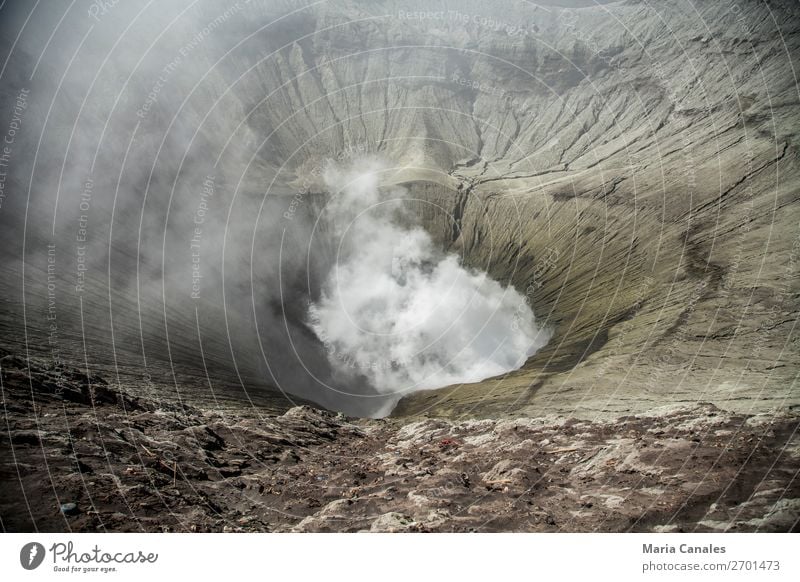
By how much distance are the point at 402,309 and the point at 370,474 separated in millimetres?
36463

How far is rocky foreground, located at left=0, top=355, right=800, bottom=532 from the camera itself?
952cm

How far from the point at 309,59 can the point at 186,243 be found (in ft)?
205

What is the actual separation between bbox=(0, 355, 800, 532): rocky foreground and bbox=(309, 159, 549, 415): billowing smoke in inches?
886

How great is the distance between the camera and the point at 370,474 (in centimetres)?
1347

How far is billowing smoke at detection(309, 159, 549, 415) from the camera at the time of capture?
41438 mm

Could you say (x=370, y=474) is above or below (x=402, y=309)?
below

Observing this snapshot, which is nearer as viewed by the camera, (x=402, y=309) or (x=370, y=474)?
(x=370, y=474)

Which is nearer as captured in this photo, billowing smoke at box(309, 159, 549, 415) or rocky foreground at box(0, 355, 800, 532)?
rocky foreground at box(0, 355, 800, 532)

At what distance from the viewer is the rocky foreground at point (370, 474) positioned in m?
9.52

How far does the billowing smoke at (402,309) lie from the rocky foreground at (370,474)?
73.9 feet

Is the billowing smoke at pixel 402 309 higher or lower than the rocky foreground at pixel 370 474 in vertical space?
higher

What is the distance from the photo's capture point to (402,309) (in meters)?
49.8

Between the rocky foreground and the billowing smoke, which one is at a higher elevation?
the billowing smoke

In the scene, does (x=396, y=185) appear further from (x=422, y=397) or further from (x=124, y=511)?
(x=124, y=511)
